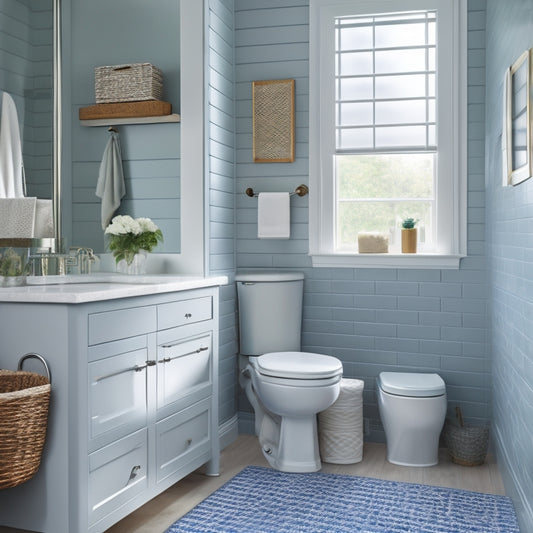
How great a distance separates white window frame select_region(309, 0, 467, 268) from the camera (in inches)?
146

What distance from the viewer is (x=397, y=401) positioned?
11.1 feet

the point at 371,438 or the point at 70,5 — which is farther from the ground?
the point at 70,5

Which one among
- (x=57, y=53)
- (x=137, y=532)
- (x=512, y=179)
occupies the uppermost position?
(x=57, y=53)

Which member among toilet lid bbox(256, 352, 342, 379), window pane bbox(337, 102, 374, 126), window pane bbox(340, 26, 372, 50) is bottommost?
toilet lid bbox(256, 352, 342, 379)

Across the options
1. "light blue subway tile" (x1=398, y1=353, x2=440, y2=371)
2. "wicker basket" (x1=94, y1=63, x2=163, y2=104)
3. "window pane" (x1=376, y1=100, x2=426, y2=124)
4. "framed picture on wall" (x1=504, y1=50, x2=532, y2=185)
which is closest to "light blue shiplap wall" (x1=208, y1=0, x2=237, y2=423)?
"wicker basket" (x1=94, y1=63, x2=163, y2=104)

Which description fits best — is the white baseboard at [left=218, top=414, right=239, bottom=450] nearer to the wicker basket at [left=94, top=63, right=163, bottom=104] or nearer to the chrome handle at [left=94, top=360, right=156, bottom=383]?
the chrome handle at [left=94, top=360, right=156, bottom=383]

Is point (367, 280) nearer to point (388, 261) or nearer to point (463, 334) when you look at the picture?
point (388, 261)

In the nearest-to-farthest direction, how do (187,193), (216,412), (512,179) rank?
(512,179) → (216,412) → (187,193)

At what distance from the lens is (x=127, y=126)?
3748mm

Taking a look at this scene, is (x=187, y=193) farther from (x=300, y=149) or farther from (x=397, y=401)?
(x=397, y=401)

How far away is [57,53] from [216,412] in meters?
1.97

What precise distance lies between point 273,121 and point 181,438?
77.8 inches

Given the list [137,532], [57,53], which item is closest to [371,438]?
[137,532]

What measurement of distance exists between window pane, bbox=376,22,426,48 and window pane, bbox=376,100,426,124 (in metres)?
0.34
